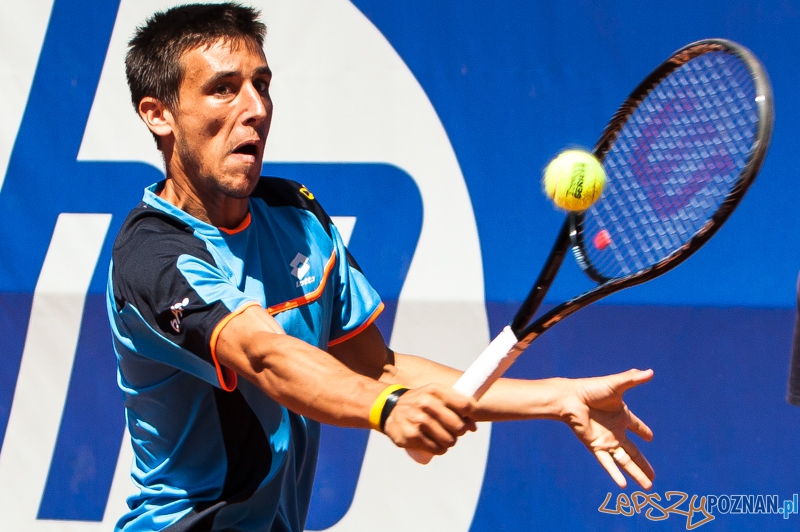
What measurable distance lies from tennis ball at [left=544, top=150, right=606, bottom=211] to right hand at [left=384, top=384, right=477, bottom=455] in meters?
0.71

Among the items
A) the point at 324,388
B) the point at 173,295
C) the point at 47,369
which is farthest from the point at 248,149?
the point at 47,369

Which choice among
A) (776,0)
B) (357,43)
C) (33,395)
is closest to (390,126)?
(357,43)

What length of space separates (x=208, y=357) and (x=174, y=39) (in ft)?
2.59

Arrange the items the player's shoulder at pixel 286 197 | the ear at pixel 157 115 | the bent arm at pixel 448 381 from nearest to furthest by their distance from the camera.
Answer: the bent arm at pixel 448 381 → the ear at pixel 157 115 → the player's shoulder at pixel 286 197

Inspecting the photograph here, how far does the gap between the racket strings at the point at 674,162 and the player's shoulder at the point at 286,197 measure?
73 centimetres

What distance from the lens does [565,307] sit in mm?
1926

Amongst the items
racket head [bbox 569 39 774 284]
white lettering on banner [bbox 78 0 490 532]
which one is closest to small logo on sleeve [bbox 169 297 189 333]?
racket head [bbox 569 39 774 284]

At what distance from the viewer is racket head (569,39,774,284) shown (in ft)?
8.55

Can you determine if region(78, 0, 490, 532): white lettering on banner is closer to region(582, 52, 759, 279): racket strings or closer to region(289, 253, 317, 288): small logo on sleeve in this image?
region(582, 52, 759, 279): racket strings

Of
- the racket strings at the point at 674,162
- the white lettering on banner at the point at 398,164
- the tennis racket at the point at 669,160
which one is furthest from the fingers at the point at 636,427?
the white lettering on banner at the point at 398,164

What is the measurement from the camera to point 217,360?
1.79m

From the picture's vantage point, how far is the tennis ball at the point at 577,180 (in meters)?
2.10

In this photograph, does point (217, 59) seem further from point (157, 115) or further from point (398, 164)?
point (398, 164)

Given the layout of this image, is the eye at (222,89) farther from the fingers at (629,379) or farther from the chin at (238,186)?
the fingers at (629,379)
